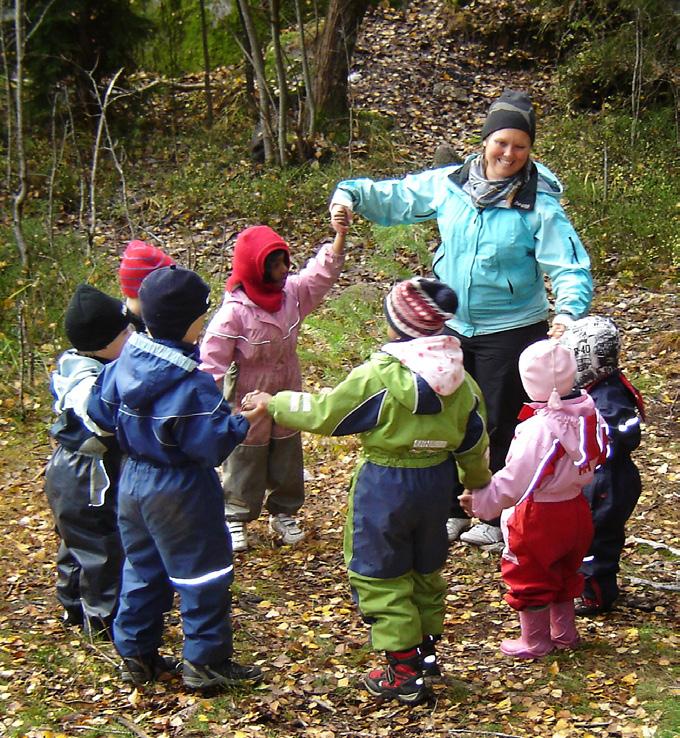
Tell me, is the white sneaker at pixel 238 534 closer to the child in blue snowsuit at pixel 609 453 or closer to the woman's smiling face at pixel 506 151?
the child in blue snowsuit at pixel 609 453

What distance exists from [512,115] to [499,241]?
63 centimetres

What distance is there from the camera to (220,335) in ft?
16.7

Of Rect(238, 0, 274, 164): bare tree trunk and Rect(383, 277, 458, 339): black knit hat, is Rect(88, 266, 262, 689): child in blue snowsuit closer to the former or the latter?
Rect(383, 277, 458, 339): black knit hat

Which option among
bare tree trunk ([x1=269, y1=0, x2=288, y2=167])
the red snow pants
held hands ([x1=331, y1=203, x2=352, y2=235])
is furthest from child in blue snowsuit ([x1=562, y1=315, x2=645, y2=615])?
bare tree trunk ([x1=269, y1=0, x2=288, y2=167])

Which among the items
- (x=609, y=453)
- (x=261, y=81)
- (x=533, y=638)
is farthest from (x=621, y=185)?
(x=533, y=638)

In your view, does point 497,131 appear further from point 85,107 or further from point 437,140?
point 85,107

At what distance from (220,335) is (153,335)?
4.15 ft

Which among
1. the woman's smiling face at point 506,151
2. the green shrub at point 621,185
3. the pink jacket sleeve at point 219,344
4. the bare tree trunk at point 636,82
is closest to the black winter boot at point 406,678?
the pink jacket sleeve at point 219,344

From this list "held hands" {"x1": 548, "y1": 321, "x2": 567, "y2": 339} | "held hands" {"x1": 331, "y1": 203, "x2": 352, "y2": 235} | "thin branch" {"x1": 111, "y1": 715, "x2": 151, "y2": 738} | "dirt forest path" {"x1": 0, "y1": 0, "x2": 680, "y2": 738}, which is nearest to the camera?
"thin branch" {"x1": 111, "y1": 715, "x2": 151, "y2": 738}

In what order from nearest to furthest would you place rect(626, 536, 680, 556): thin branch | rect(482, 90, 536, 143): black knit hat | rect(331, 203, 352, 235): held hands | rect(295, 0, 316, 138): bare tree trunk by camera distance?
rect(482, 90, 536, 143): black knit hat → rect(331, 203, 352, 235): held hands → rect(626, 536, 680, 556): thin branch → rect(295, 0, 316, 138): bare tree trunk

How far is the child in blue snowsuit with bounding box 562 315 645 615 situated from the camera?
169 inches

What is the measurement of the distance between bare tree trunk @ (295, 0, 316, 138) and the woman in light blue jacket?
7885 mm

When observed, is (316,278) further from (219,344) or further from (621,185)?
(621,185)

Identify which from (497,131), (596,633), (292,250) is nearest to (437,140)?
(292,250)
